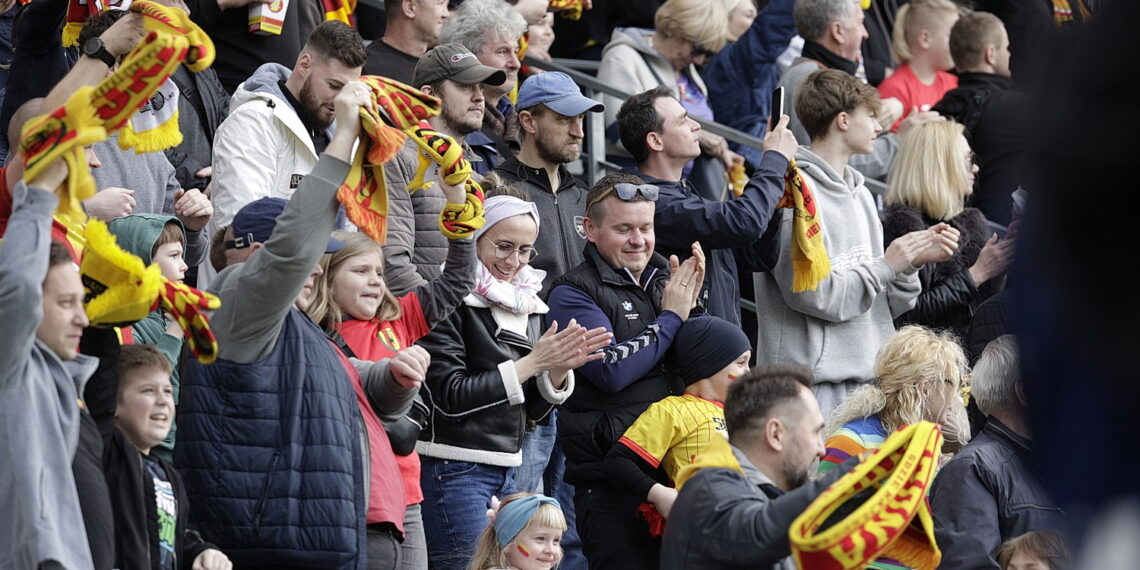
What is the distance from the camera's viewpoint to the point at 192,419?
457cm

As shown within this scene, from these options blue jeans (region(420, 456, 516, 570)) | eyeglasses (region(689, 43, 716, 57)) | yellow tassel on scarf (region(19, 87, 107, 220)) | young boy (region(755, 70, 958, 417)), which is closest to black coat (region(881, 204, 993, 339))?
young boy (region(755, 70, 958, 417))

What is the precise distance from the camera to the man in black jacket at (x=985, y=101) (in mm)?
8781

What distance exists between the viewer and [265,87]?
21.5 ft

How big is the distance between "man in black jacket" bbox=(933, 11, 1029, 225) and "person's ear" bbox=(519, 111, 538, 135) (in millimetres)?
2654

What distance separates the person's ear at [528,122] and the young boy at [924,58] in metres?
4.06

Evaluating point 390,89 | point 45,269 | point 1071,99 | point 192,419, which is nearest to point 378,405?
point 192,419

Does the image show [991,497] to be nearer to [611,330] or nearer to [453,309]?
[611,330]

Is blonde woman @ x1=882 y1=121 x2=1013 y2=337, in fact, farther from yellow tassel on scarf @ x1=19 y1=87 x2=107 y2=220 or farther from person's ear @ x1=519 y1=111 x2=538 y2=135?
yellow tassel on scarf @ x1=19 y1=87 x2=107 y2=220

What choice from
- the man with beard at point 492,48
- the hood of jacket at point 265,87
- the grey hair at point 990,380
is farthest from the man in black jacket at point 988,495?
the hood of jacket at point 265,87

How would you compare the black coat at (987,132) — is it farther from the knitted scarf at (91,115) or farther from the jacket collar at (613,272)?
the knitted scarf at (91,115)

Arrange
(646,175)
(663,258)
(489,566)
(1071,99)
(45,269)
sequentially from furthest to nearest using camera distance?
1. (646,175)
2. (663,258)
3. (489,566)
4. (45,269)
5. (1071,99)

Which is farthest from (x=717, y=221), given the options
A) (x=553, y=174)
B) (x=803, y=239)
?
(x=553, y=174)

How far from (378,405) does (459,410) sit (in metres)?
0.85

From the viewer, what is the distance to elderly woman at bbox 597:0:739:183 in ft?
31.0
